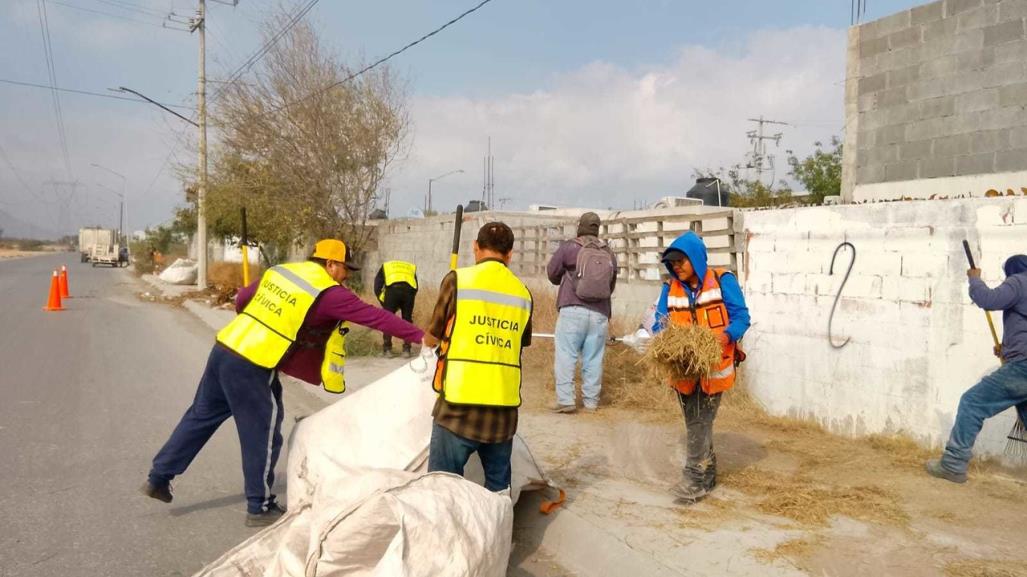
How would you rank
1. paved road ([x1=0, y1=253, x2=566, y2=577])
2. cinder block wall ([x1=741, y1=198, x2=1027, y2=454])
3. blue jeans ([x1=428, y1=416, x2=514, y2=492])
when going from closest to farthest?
1. blue jeans ([x1=428, y1=416, x2=514, y2=492])
2. paved road ([x1=0, y1=253, x2=566, y2=577])
3. cinder block wall ([x1=741, y1=198, x2=1027, y2=454])

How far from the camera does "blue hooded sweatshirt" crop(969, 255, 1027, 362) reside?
4988 mm

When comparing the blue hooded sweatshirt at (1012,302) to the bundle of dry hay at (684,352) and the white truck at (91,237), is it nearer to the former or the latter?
the bundle of dry hay at (684,352)

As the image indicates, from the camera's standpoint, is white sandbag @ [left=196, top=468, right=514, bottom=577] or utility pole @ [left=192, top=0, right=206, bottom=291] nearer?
white sandbag @ [left=196, top=468, right=514, bottom=577]

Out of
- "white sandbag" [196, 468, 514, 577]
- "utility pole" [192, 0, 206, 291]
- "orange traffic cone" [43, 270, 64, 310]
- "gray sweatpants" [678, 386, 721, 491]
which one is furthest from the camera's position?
"utility pole" [192, 0, 206, 291]

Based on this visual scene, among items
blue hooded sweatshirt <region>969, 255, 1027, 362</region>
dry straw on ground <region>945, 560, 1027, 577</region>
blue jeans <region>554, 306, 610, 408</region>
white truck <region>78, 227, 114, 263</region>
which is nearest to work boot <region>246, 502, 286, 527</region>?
blue jeans <region>554, 306, 610, 408</region>

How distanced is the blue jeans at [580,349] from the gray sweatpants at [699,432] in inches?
106

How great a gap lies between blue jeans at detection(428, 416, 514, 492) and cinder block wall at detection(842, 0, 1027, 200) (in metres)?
6.50

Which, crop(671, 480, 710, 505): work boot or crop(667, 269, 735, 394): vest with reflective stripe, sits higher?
crop(667, 269, 735, 394): vest with reflective stripe

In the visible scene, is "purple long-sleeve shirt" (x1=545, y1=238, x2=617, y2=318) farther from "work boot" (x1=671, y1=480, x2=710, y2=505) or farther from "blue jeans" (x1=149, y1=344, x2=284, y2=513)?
"blue jeans" (x1=149, y1=344, x2=284, y2=513)

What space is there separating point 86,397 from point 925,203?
8354mm

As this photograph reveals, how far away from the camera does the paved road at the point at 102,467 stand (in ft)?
14.5

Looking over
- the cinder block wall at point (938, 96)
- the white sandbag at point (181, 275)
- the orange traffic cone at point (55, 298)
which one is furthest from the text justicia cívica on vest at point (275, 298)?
the white sandbag at point (181, 275)

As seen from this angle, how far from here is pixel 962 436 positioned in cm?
522

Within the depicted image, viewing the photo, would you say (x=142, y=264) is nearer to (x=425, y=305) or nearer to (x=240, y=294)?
(x=425, y=305)
